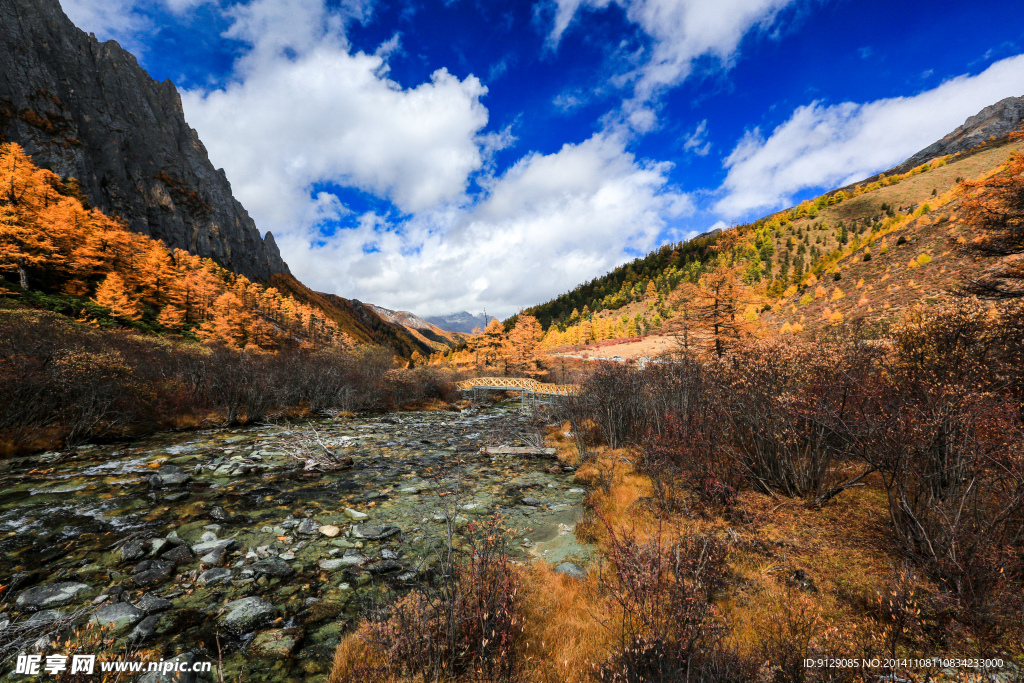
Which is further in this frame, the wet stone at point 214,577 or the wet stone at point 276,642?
the wet stone at point 214,577

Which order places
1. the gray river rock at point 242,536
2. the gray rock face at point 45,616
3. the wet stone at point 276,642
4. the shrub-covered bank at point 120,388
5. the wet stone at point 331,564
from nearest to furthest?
1. the wet stone at point 276,642
2. the gray rock face at point 45,616
3. the gray river rock at point 242,536
4. the wet stone at point 331,564
5. the shrub-covered bank at point 120,388

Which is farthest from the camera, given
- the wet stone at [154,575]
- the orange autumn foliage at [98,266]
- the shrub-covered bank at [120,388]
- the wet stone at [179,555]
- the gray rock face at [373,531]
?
the orange autumn foliage at [98,266]

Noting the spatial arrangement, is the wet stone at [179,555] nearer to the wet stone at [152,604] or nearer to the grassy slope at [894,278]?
the wet stone at [152,604]

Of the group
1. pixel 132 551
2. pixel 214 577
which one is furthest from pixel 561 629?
pixel 132 551

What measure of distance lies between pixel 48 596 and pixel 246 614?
2.16 meters

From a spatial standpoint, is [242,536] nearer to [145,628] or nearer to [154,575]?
[154,575]

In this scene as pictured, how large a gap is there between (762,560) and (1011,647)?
173 centimetres

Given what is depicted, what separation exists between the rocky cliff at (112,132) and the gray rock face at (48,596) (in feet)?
225

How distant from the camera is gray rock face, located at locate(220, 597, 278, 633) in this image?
3.41 meters

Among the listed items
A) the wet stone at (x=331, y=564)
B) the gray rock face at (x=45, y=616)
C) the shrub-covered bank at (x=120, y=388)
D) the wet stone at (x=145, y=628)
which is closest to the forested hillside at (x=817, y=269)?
the wet stone at (x=331, y=564)

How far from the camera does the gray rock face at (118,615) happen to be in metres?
3.26

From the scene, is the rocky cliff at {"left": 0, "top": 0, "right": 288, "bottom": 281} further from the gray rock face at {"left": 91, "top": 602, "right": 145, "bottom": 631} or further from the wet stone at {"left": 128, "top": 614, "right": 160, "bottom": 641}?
the wet stone at {"left": 128, "top": 614, "right": 160, "bottom": 641}

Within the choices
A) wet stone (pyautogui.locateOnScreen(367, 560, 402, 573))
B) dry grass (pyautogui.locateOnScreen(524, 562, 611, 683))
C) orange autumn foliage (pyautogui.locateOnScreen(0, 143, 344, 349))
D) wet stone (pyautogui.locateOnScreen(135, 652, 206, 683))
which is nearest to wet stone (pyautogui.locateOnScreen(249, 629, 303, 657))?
wet stone (pyautogui.locateOnScreen(135, 652, 206, 683))

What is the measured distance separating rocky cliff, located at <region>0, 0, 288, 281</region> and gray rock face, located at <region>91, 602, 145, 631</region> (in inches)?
2737
